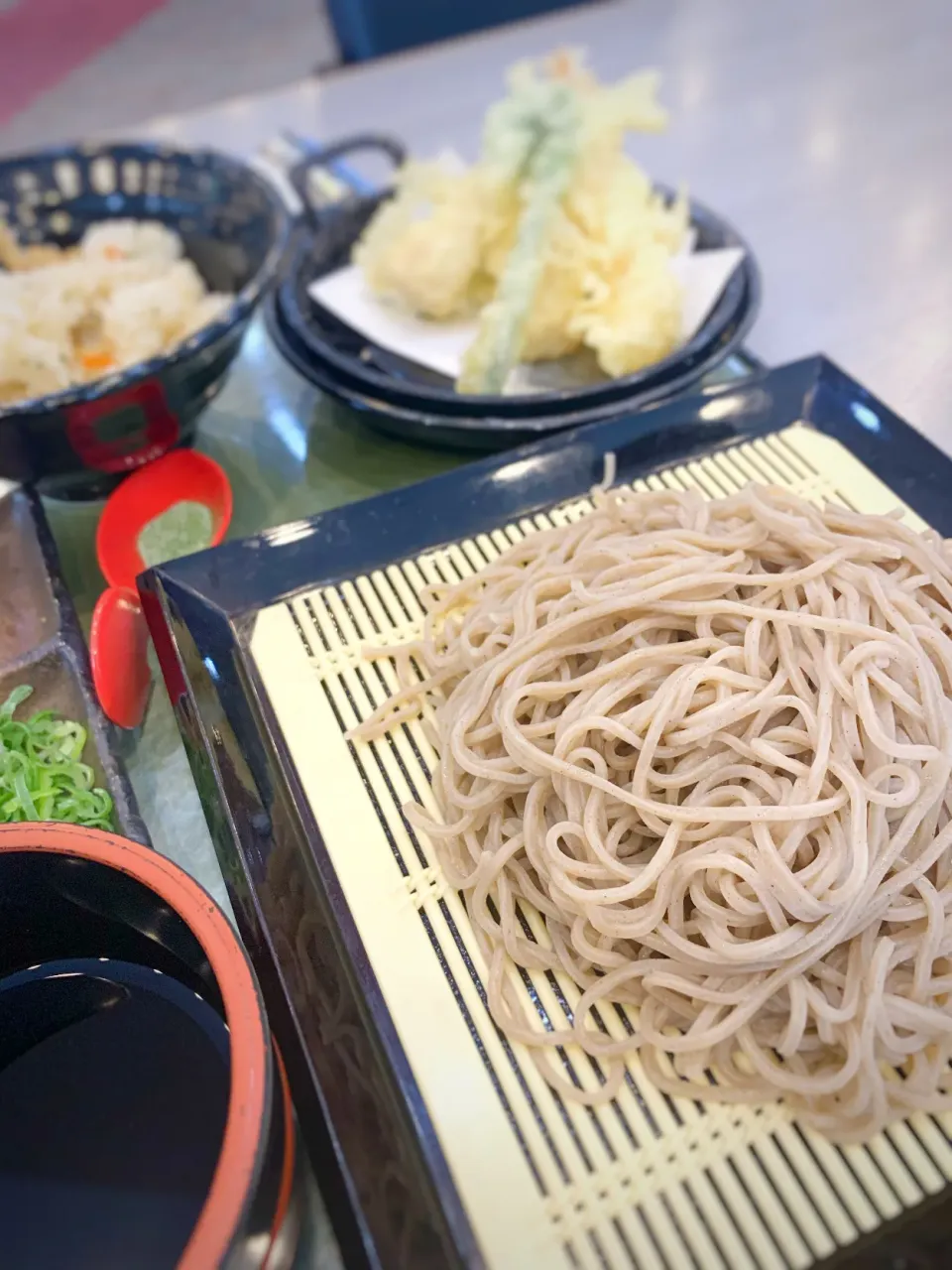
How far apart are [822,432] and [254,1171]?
1076 millimetres

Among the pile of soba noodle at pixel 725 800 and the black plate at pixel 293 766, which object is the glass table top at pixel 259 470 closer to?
the black plate at pixel 293 766

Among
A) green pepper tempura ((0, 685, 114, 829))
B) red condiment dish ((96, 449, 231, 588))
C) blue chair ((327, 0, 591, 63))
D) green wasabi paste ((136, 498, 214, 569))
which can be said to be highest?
blue chair ((327, 0, 591, 63))

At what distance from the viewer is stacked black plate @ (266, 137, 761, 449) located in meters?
1.29

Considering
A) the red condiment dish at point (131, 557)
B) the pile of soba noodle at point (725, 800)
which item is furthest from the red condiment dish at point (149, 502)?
the pile of soba noodle at point (725, 800)

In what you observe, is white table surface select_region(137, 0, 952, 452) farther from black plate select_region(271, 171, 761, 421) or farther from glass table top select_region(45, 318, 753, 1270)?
glass table top select_region(45, 318, 753, 1270)

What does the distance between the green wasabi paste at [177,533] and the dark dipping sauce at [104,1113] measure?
60 cm

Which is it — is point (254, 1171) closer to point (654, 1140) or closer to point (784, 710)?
point (654, 1140)

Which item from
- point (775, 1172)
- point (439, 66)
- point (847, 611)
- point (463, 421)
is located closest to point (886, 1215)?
point (775, 1172)

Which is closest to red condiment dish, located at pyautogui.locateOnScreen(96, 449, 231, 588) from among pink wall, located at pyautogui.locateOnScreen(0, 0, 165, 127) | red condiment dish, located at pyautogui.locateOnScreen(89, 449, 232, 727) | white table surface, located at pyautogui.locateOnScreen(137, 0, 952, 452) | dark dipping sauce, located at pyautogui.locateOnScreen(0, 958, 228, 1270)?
red condiment dish, located at pyautogui.locateOnScreen(89, 449, 232, 727)

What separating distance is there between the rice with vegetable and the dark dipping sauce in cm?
87

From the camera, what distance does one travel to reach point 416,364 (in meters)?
1.55

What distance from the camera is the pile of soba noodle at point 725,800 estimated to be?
748 millimetres

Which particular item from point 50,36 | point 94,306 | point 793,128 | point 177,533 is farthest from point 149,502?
point 50,36

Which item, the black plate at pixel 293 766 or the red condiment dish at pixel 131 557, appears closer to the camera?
the black plate at pixel 293 766
